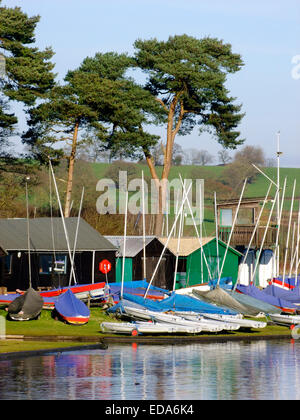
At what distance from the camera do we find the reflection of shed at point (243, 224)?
79.1 metres

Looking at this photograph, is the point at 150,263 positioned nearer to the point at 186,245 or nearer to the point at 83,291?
the point at 186,245

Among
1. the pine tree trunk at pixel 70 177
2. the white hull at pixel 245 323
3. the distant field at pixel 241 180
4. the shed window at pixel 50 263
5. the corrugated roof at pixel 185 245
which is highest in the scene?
the distant field at pixel 241 180

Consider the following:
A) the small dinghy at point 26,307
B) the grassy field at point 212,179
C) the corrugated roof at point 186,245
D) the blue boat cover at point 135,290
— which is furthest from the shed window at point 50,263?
the grassy field at point 212,179

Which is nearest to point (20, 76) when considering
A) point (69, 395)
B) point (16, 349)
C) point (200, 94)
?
point (200, 94)

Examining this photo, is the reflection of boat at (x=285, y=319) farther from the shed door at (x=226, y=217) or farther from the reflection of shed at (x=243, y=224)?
the shed door at (x=226, y=217)

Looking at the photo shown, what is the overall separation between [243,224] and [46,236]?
892 inches

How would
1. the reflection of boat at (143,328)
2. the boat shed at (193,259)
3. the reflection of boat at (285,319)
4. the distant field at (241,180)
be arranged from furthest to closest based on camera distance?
the distant field at (241,180), the boat shed at (193,259), the reflection of boat at (285,319), the reflection of boat at (143,328)

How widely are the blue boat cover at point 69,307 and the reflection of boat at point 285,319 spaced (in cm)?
1352

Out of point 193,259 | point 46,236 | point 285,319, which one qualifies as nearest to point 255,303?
point 285,319

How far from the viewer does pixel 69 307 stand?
1932 inches

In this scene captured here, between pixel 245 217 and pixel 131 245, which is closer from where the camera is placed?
pixel 131 245

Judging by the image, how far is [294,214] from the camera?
446 feet

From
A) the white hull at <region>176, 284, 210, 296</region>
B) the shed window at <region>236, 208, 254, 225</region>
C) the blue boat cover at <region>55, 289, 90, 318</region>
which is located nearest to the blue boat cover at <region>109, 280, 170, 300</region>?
the white hull at <region>176, 284, 210, 296</region>
